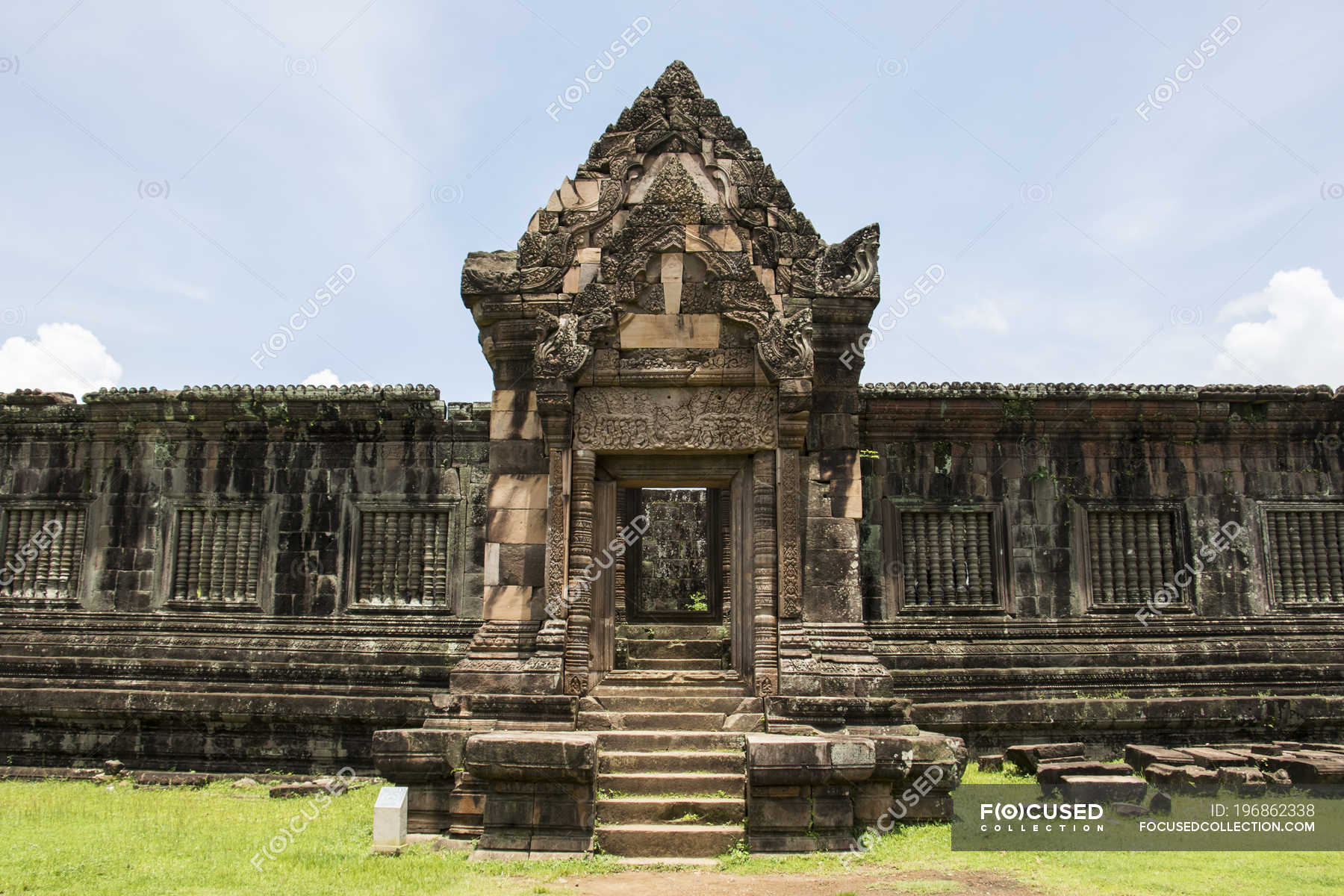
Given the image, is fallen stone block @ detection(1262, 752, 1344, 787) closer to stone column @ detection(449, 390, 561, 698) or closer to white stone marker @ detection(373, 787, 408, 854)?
stone column @ detection(449, 390, 561, 698)

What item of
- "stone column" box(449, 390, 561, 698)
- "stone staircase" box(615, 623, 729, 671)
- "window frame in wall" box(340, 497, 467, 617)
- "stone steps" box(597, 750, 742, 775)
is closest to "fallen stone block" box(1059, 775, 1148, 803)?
"stone steps" box(597, 750, 742, 775)

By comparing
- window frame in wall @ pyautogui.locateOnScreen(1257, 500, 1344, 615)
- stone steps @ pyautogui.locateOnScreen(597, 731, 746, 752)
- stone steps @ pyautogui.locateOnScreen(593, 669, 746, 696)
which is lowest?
stone steps @ pyautogui.locateOnScreen(597, 731, 746, 752)

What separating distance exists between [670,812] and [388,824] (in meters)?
2.40

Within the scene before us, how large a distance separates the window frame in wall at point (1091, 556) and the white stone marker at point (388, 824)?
369 inches

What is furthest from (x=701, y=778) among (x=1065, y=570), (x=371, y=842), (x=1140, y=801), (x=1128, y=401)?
(x=1128, y=401)

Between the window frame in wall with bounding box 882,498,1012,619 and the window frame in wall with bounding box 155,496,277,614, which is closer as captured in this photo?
the window frame in wall with bounding box 882,498,1012,619

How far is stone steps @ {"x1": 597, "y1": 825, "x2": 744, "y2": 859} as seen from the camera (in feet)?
25.2

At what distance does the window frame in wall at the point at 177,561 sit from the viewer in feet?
44.5

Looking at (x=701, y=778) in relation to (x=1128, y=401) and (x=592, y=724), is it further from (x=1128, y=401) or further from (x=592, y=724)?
(x=1128, y=401)

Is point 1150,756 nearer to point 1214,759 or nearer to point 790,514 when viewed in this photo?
point 1214,759

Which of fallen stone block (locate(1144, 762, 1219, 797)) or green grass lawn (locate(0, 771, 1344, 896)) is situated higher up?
fallen stone block (locate(1144, 762, 1219, 797))

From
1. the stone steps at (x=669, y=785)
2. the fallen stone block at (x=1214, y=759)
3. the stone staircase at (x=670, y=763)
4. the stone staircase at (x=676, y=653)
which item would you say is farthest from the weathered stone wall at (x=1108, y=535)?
the stone steps at (x=669, y=785)

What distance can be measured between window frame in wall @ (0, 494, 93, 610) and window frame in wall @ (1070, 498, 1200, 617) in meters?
14.2

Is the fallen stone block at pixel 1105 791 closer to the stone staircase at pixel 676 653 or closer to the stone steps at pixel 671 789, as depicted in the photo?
the stone steps at pixel 671 789
